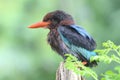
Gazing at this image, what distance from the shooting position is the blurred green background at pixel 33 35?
10.1m

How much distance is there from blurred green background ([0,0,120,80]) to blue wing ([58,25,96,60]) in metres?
3.97

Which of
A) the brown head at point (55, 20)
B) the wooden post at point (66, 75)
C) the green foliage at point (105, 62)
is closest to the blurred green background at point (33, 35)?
the brown head at point (55, 20)

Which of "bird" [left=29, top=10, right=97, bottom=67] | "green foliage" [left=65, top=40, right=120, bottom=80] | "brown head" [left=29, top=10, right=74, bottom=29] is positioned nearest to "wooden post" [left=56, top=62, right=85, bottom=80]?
"green foliage" [left=65, top=40, right=120, bottom=80]

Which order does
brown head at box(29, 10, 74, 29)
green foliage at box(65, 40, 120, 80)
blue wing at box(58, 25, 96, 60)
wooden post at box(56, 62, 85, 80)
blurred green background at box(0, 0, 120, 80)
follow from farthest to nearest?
blurred green background at box(0, 0, 120, 80), brown head at box(29, 10, 74, 29), blue wing at box(58, 25, 96, 60), wooden post at box(56, 62, 85, 80), green foliage at box(65, 40, 120, 80)

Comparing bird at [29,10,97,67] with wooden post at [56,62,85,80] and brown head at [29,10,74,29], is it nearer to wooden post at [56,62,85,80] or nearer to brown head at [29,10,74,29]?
brown head at [29,10,74,29]

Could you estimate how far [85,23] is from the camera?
10.9m

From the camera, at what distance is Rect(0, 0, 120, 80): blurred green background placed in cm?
1005

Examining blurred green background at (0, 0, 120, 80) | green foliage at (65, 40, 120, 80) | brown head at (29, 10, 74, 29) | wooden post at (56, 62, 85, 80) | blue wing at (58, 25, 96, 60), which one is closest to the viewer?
green foliage at (65, 40, 120, 80)

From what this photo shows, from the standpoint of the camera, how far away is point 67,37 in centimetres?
571

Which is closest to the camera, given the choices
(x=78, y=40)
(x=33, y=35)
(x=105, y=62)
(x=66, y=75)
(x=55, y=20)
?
(x=105, y=62)

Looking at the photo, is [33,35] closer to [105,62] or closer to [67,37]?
[67,37]

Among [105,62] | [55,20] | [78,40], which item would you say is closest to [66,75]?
[105,62]

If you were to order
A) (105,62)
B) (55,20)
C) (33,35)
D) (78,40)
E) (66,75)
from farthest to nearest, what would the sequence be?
(33,35) < (55,20) < (78,40) < (66,75) < (105,62)

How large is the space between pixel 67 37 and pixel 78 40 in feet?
0.34
